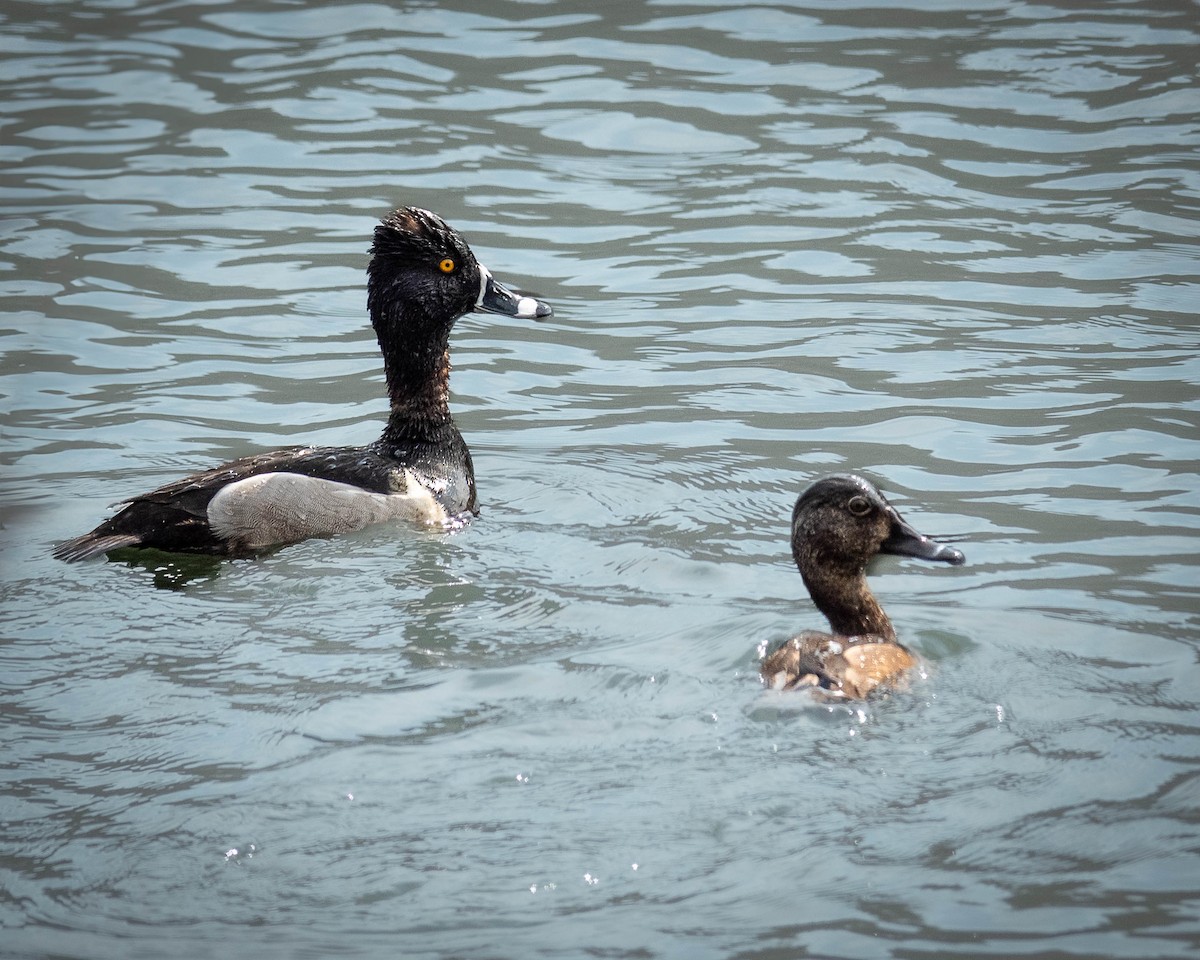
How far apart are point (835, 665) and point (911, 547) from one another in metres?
0.86

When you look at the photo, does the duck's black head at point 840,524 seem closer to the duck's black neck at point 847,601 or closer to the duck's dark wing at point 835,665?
the duck's black neck at point 847,601

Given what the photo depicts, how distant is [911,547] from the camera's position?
6621mm

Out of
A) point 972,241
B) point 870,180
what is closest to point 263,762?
point 972,241

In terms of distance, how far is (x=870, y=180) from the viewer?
12.7 meters

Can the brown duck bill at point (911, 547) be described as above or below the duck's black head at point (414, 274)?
below

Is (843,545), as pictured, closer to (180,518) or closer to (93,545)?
(180,518)

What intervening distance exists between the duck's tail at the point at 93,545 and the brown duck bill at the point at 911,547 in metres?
3.56

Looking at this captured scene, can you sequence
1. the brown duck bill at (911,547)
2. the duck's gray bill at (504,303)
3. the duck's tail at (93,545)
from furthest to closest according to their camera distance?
1. the duck's gray bill at (504,303)
2. the duck's tail at (93,545)
3. the brown duck bill at (911,547)

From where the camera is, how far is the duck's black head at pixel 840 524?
21.1ft

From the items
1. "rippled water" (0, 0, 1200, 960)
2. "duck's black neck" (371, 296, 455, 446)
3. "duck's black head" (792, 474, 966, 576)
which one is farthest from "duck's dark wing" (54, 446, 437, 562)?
"duck's black head" (792, 474, 966, 576)

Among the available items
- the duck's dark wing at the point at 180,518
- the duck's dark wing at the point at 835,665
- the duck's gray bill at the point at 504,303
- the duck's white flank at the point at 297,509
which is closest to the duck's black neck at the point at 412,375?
the duck's gray bill at the point at 504,303

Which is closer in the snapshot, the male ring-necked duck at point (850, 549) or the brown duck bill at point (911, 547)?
the male ring-necked duck at point (850, 549)

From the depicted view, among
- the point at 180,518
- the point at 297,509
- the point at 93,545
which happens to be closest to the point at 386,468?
the point at 297,509

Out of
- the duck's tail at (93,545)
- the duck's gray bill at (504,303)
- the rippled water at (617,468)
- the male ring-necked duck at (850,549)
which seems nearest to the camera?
the rippled water at (617,468)
